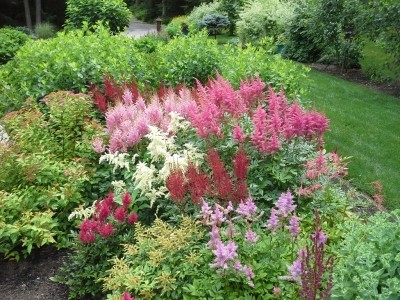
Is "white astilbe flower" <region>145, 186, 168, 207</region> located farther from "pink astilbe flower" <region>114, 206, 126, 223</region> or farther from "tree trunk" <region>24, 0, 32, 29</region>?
"tree trunk" <region>24, 0, 32, 29</region>

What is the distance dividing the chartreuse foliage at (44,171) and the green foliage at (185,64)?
68.6 inches

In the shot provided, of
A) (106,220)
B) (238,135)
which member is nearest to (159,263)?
(106,220)

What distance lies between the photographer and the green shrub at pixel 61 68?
20.2 feet

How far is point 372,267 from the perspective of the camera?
2299 millimetres

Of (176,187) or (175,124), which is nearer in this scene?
(176,187)

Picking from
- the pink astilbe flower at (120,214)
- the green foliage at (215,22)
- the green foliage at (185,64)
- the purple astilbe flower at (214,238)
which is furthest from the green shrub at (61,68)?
the green foliage at (215,22)

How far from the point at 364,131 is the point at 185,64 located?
132 inches

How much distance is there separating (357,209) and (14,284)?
3411 millimetres

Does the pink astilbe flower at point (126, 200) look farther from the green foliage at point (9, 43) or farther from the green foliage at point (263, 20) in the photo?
the green foliage at point (263, 20)

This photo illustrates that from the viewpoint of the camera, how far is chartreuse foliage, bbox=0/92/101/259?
13.3ft

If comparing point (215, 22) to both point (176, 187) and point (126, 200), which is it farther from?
point (176, 187)

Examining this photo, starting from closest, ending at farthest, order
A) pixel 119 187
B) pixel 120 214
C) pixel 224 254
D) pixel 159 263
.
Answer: pixel 224 254 < pixel 159 263 < pixel 120 214 < pixel 119 187

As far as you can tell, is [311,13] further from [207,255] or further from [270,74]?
[207,255]

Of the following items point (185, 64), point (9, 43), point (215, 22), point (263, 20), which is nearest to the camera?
point (185, 64)
